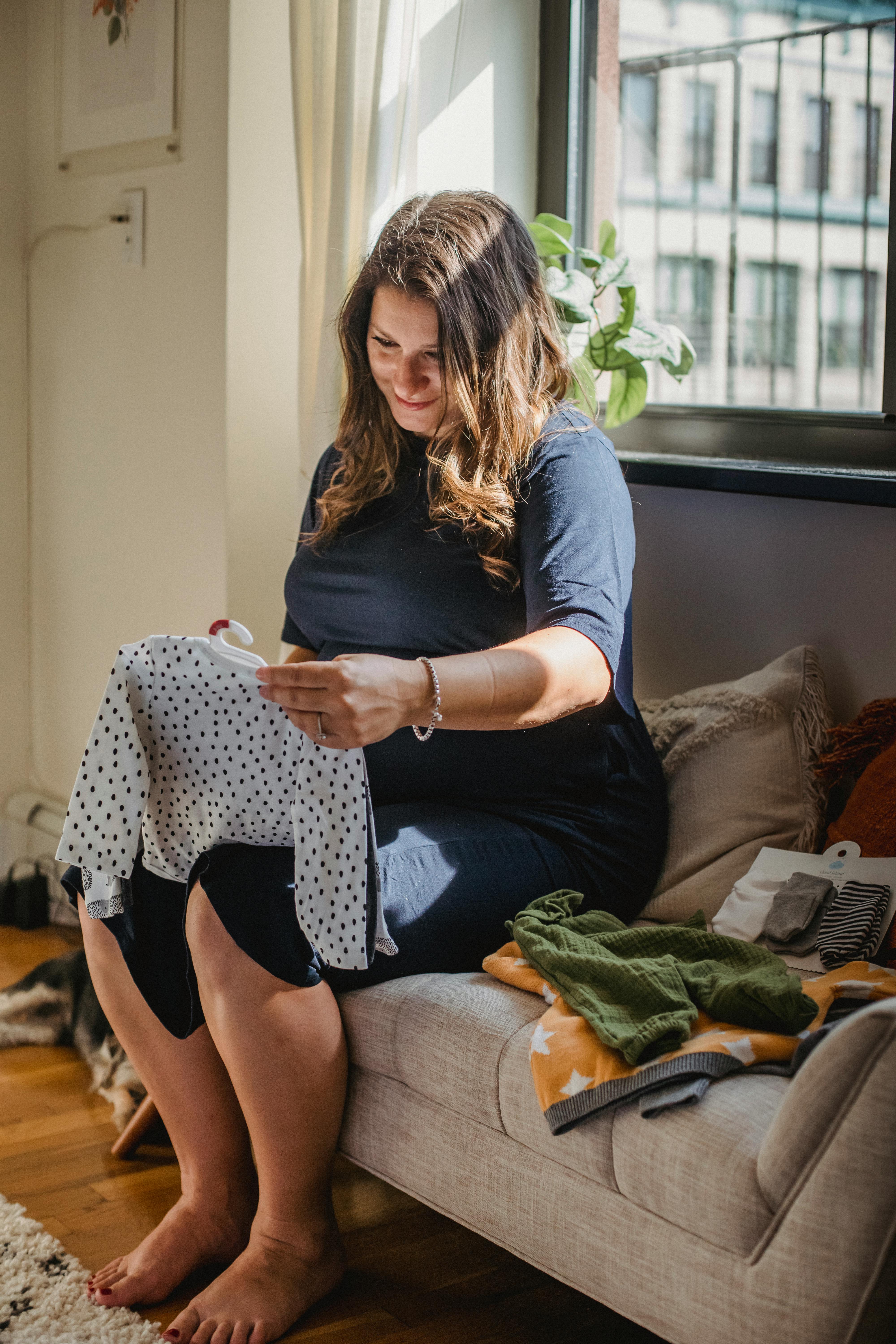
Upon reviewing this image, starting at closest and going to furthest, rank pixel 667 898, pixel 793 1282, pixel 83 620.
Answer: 1. pixel 793 1282
2. pixel 667 898
3. pixel 83 620

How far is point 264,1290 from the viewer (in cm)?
132

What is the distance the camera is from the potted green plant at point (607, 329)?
196 centimetres

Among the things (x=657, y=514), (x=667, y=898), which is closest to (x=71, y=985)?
(x=667, y=898)

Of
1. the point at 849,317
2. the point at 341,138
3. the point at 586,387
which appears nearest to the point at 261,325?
the point at 341,138

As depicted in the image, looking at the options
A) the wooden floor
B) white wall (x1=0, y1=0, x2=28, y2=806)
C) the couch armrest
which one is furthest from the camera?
white wall (x1=0, y1=0, x2=28, y2=806)

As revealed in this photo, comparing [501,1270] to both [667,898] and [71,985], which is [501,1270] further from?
[71,985]

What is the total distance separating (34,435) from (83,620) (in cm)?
43

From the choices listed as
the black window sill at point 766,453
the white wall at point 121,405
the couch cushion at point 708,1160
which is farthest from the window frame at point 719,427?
the couch cushion at point 708,1160

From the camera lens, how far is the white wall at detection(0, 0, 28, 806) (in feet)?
8.87

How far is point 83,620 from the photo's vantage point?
272 cm

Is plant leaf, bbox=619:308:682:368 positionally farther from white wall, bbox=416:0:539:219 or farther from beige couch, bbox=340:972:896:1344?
beige couch, bbox=340:972:896:1344

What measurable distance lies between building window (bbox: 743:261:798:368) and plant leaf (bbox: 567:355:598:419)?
29 cm

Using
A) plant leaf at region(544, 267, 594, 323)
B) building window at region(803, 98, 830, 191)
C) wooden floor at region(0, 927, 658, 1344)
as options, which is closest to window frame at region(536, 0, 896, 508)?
building window at region(803, 98, 830, 191)

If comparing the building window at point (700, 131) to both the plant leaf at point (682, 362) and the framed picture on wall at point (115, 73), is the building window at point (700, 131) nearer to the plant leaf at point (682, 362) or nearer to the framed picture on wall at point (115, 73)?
the plant leaf at point (682, 362)
